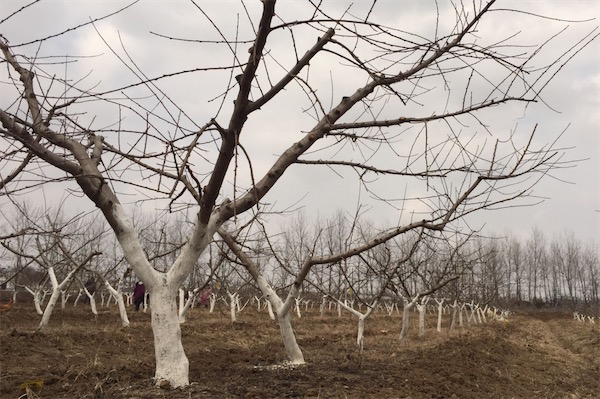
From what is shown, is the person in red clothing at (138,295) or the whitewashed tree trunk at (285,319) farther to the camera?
the person in red clothing at (138,295)

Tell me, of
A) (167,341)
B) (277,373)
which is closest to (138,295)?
(277,373)

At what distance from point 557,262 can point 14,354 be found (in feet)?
233


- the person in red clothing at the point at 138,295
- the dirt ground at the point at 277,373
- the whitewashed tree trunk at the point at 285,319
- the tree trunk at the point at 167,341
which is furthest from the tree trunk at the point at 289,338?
the person in red clothing at the point at 138,295

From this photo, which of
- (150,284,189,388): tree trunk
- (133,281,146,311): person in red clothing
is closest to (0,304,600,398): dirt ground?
(150,284,189,388): tree trunk

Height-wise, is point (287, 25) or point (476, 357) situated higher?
point (287, 25)

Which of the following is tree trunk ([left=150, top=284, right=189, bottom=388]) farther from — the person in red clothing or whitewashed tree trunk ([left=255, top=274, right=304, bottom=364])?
the person in red clothing

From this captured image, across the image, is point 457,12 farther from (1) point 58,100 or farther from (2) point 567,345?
(2) point 567,345

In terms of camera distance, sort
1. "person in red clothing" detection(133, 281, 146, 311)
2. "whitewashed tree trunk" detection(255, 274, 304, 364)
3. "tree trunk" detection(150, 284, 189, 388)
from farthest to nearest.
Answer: "person in red clothing" detection(133, 281, 146, 311) < "whitewashed tree trunk" detection(255, 274, 304, 364) < "tree trunk" detection(150, 284, 189, 388)

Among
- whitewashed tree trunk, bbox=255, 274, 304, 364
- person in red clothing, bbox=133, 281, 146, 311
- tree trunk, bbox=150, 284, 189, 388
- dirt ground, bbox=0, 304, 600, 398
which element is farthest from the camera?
person in red clothing, bbox=133, 281, 146, 311

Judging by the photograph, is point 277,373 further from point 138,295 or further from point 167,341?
point 138,295

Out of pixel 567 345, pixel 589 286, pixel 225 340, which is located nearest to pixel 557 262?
pixel 589 286

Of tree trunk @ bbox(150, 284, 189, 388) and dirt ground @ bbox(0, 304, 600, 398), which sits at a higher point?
tree trunk @ bbox(150, 284, 189, 388)

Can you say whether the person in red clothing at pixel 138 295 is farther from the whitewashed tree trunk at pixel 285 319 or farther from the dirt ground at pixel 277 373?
the whitewashed tree trunk at pixel 285 319

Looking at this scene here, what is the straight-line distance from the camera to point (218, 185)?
370 centimetres
